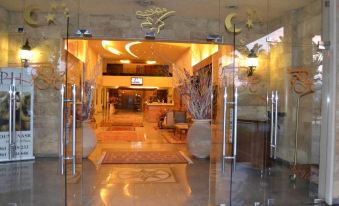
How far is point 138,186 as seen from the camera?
4.74 metres

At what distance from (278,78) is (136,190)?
3.07m

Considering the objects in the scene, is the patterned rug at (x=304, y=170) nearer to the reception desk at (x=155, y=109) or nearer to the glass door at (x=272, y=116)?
the glass door at (x=272, y=116)

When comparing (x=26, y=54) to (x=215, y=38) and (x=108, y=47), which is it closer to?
(x=215, y=38)

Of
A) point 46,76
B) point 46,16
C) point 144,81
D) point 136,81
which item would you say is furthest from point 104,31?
point 136,81

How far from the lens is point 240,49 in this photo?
5.49 m

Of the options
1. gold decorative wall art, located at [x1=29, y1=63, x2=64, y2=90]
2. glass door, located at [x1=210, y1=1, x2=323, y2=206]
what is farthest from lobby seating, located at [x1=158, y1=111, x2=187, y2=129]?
gold decorative wall art, located at [x1=29, y1=63, x2=64, y2=90]

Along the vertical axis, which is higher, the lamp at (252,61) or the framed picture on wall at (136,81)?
the framed picture on wall at (136,81)

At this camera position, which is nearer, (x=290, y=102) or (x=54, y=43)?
(x=290, y=102)

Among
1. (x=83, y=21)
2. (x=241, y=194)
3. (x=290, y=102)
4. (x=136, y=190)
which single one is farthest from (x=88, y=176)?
(x=290, y=102)

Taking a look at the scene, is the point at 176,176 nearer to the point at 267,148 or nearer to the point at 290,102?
the point at 267,148

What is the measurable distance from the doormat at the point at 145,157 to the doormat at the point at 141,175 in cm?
61

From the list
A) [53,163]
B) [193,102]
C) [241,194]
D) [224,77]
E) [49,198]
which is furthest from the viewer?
[193,102]

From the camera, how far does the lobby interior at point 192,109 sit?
4320 millimetres

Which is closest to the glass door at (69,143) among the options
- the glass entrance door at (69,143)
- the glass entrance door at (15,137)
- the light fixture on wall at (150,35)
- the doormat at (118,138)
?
the glass entrance door at (69,143)
